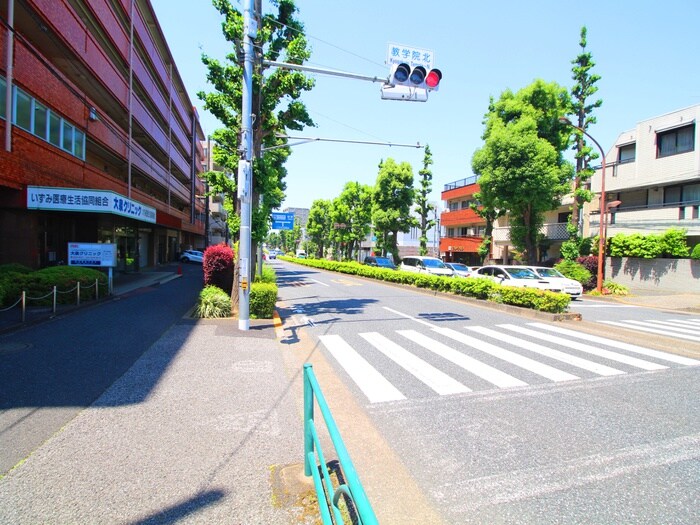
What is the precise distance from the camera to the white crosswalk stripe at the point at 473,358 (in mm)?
5852

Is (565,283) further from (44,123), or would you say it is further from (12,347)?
(44,123)

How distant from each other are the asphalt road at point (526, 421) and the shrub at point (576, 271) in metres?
14.8

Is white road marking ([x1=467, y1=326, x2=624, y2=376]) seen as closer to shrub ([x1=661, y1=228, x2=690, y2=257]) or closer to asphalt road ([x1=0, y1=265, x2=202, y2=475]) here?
asphalt road ([x1=0, y1=265, x2=202, y2=475])

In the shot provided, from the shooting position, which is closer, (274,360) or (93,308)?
(274,360)

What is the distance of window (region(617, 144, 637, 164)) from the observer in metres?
24.9

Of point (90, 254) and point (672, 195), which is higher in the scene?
point (672, 195)

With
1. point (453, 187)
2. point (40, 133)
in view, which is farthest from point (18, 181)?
point (453, 187)

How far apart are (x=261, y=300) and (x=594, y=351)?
7.81m

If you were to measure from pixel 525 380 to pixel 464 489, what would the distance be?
330cm

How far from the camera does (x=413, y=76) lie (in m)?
7.20

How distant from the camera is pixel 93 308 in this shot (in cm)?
1156

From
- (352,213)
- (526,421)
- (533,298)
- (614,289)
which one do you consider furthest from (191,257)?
(526,421)

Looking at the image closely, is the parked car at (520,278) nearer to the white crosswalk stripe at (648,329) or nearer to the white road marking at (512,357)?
the white crosswalk stripe at (648,329)

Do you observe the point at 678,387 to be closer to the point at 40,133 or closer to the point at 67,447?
the point at 67,447
